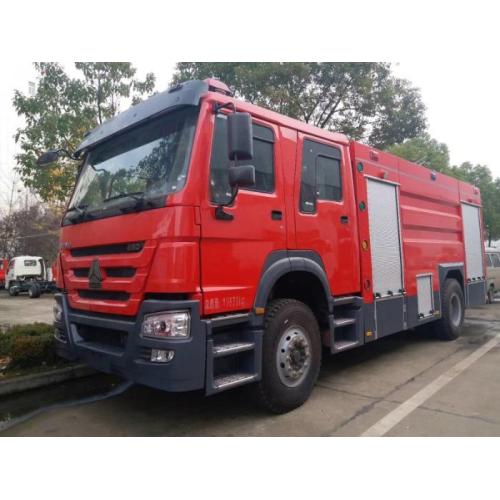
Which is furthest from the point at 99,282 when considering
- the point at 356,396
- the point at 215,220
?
the point at 356,396

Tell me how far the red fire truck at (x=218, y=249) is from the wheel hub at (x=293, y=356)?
18 mm

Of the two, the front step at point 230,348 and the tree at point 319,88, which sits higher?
the tree at point 319,88

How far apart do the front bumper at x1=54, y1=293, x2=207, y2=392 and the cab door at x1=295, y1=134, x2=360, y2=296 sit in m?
1.52

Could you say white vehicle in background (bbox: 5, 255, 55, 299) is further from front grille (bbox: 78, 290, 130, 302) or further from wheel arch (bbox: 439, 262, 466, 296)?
wheel arch (bbox: 439, 262, 466, 296)

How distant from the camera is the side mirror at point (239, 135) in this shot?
3.15m

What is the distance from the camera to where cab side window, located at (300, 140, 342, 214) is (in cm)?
428

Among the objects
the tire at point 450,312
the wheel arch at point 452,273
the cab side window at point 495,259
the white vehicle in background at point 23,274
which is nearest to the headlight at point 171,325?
the wheel arch at point 452,273

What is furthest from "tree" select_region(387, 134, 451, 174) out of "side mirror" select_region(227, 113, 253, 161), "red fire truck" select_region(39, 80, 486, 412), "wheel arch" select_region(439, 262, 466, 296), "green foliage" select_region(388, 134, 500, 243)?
"side mirror" select_region(227, 113, 253, 161)

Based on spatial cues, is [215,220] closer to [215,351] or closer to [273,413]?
[215,351]

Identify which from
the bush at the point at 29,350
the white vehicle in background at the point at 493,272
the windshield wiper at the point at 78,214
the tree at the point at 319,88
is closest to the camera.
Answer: the windshield wiper at the point at 78,214

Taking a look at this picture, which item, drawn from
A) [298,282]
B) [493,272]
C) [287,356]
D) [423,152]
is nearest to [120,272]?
[287,356]

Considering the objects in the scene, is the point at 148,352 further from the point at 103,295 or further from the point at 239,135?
the point at 239,135

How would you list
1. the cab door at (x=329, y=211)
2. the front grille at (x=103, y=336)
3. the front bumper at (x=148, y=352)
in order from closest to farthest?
Answer: the front bumper at (x=148, y=352)
the front grille at (x=103, y=336)
the cab door at (x=329, y=211)

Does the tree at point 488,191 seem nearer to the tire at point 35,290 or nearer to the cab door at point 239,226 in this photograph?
the tire at point 35,290
